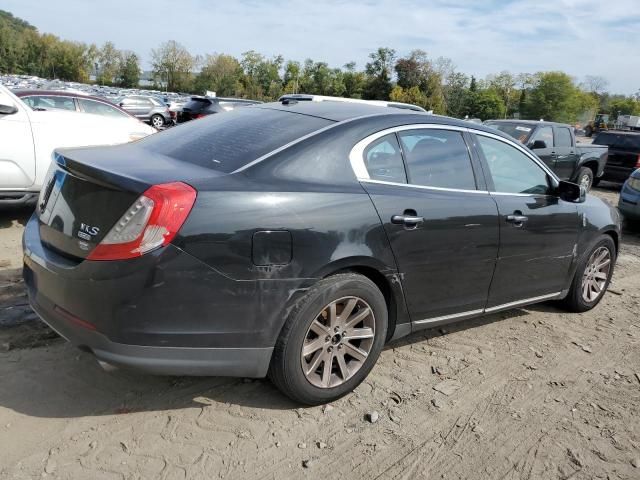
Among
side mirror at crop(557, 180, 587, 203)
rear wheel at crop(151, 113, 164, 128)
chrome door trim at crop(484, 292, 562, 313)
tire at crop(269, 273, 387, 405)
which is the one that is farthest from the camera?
rear wheel at crop(151, 113, 164, 128)

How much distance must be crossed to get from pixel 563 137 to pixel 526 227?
8876 mm

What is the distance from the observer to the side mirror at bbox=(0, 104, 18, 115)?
19.5 ft

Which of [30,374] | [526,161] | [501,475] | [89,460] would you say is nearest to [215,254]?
[89,460]

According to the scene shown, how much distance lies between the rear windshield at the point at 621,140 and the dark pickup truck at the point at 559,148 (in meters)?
1.59

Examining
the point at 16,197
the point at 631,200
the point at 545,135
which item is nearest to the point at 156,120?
the point at 545,135

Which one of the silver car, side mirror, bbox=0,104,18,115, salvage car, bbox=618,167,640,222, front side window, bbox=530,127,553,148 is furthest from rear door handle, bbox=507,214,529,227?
the silver car

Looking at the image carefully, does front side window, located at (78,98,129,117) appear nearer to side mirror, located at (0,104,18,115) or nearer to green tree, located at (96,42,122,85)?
side mirror, located at (0,104,18,115)

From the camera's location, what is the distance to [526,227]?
3990 mm

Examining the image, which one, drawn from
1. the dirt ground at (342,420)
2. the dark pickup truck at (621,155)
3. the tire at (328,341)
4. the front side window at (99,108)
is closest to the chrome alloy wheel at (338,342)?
the tire at (328,341)

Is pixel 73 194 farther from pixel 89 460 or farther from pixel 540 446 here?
pixel 540 446

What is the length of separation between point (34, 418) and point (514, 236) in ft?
10.4

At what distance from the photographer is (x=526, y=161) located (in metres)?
4.25

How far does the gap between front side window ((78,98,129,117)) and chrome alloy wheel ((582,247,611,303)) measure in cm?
783

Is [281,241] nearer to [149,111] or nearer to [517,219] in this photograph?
[517,219]
